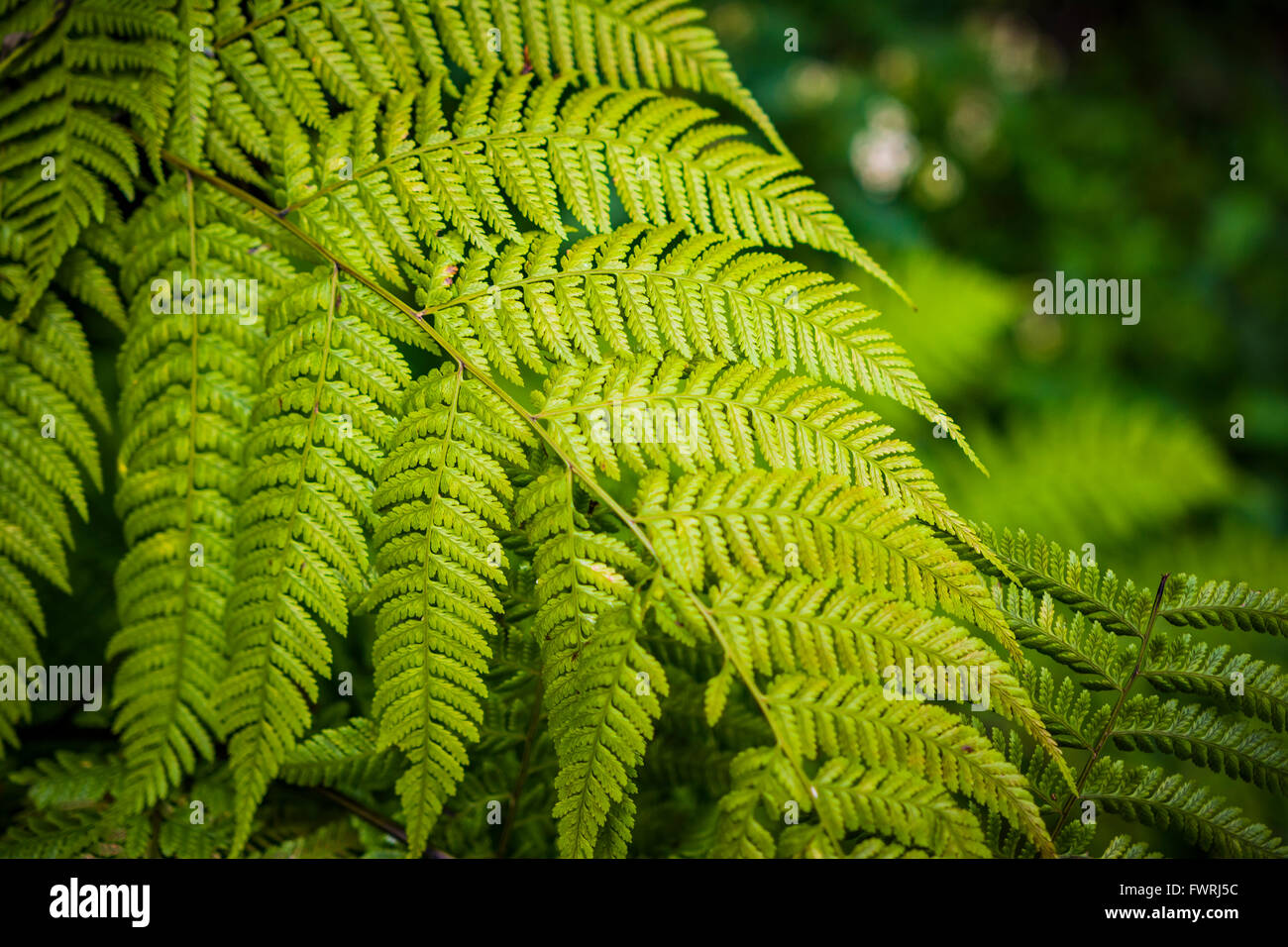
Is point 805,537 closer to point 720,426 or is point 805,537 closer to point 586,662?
point 720,426

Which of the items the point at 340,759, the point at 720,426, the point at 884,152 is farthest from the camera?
the point at 884,152

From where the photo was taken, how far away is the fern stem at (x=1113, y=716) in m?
1.62

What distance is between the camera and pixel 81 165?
5.39ft

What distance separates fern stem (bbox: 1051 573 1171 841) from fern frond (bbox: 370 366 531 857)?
1196 mm

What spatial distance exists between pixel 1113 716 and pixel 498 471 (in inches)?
52.9

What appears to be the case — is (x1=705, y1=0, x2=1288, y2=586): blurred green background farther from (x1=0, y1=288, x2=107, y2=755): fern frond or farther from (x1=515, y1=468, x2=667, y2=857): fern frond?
(x1=0, y1=288, x2=107, y2=755): fern frond

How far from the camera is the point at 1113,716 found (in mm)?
1640

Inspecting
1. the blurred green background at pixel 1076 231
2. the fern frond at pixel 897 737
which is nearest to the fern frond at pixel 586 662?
the fern frond at pixel 897 737

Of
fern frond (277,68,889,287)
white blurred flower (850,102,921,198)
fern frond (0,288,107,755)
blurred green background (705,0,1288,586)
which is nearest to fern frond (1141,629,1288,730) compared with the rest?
fern frond (277,68,889,287)

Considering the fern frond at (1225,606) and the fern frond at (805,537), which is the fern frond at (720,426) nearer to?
the fern frond at (805,537)

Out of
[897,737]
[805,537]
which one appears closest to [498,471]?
[805,537]

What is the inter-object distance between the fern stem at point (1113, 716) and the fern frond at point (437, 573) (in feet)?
3.92

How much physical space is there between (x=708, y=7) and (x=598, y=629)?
13.8 ft
